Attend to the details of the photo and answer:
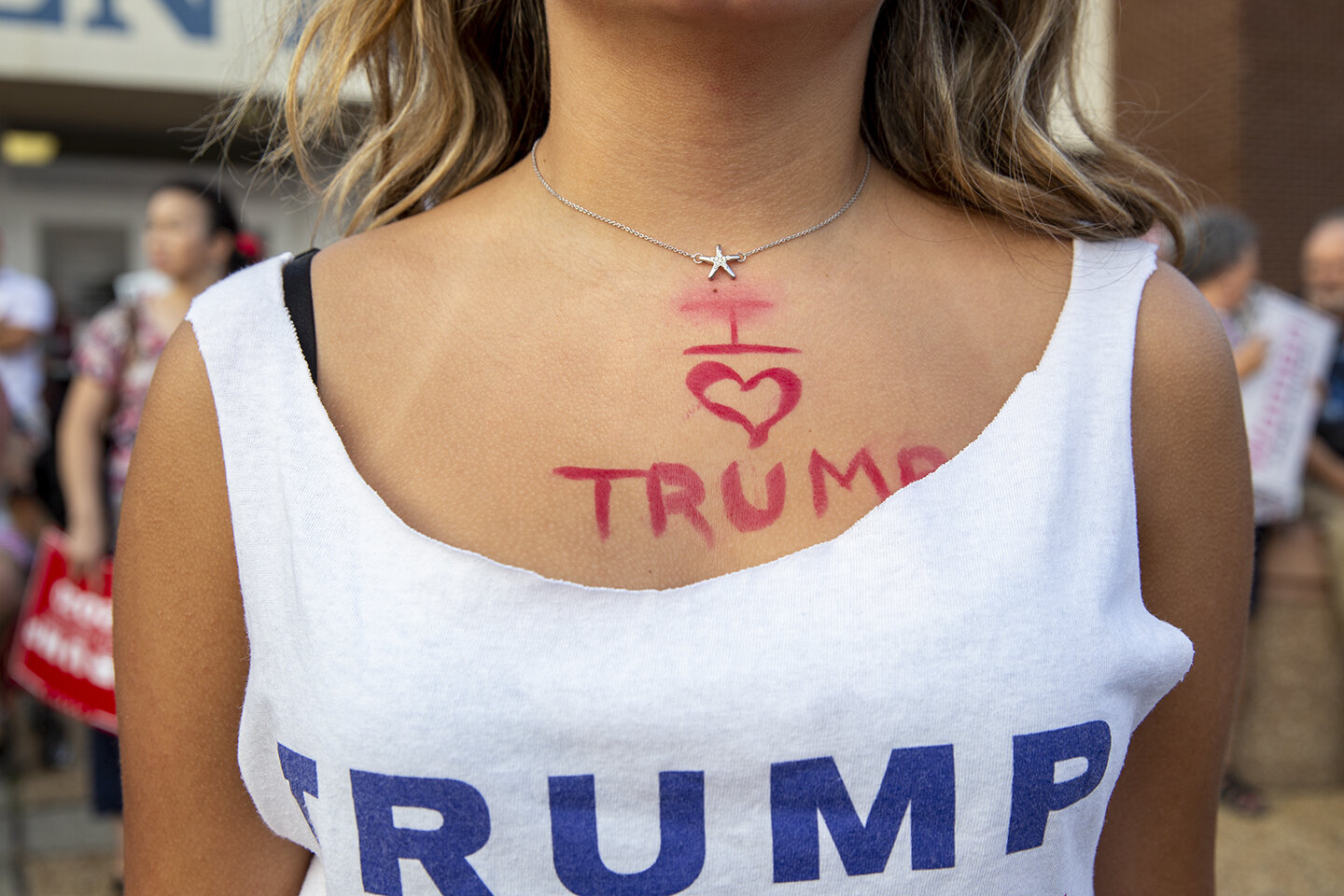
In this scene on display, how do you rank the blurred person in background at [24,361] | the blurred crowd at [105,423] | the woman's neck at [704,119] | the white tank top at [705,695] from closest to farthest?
the white tank top at [705,695] < the woman's neck at [704,119] < the blurred crowd at [105,423] < the blurred person in background at [24,361]

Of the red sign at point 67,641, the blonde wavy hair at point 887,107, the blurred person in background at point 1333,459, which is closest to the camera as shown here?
the blonde wavy hair at point 887,107

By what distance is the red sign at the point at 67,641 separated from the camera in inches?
127

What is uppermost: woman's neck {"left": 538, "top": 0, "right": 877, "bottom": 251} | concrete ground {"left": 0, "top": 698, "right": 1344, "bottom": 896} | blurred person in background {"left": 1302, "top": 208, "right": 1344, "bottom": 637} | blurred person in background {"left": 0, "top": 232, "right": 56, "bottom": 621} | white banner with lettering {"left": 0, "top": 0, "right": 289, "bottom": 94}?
white banner with lettering {"left": 0, "top": 0, "right": 289, "bottom": 94}

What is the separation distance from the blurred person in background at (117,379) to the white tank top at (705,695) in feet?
9.58

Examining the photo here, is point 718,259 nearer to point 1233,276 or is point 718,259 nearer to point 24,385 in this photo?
point 1233,276

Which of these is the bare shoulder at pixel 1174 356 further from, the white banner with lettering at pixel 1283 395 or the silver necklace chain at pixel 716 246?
the white banner with lettering at pixel 1283 395

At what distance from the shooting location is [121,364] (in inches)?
148

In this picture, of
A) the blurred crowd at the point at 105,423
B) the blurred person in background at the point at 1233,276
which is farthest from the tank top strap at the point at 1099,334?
the blurred person in background at the point at 1233,276

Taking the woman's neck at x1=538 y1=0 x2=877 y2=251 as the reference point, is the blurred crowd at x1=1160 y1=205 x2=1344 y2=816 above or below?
below

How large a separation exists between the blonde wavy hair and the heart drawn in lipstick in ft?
1.09

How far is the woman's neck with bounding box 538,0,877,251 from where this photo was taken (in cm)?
104

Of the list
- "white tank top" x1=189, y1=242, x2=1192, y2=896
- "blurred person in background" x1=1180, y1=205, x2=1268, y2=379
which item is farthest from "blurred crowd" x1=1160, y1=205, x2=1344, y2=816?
"white tank top" x1=189, y1=242, x2=1192, y2=896

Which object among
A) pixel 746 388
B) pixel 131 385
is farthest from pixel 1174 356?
pixel 131 385

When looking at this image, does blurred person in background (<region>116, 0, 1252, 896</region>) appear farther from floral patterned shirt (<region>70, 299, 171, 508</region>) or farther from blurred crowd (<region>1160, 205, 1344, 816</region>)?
blurred crowd (<region>1160, 205, 1344, 816</region>)
